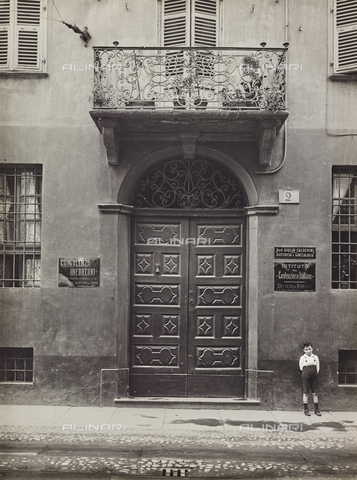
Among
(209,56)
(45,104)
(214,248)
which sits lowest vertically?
(214,248)

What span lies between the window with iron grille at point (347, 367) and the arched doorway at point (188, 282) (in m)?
1.78

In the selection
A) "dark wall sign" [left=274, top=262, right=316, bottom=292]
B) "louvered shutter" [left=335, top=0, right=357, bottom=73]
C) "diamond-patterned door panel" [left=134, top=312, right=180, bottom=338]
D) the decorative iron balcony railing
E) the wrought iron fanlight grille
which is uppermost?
"louvered shutter" [left=335, top=0, right=357, bottom=73]

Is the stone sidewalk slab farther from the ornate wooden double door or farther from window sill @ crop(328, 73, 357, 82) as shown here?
window sill @ crop(328, 73, 357, 82)

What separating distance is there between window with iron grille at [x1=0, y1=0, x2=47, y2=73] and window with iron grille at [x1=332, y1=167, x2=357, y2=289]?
234 inches

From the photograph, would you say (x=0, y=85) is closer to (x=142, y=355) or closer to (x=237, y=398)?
(x=142, y=355)

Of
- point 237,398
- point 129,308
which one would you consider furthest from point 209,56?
point 237,398

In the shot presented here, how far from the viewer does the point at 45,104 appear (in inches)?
390

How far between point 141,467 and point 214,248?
14.8ft

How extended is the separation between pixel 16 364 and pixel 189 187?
4.62 m

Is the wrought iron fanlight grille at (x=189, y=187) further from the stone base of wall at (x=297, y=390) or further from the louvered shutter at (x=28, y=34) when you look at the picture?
the stone base of wall at (x=297, y=390)

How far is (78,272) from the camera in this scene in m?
9.79

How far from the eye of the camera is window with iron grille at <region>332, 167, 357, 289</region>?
993 cm

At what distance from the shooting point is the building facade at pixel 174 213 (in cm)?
964

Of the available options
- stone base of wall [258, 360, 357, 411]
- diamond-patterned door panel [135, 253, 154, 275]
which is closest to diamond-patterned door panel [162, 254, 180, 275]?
diamond-patterned door panel [135, 253, 154, 275]
